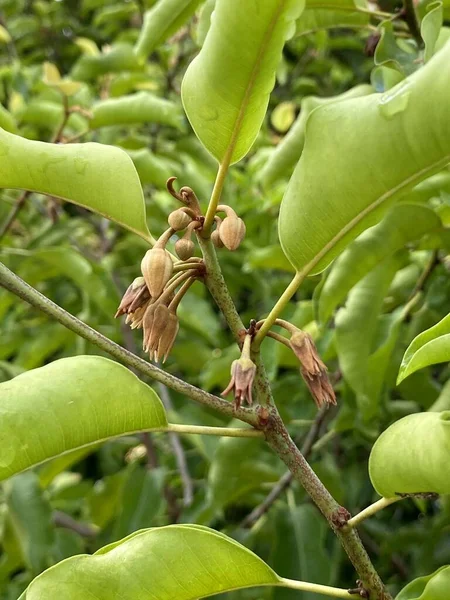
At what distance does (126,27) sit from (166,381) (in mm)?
3423

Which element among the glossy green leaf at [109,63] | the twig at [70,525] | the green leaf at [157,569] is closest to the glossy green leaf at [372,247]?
the green leaf at [157,569]

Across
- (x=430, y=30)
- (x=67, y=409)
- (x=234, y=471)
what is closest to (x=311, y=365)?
(x=67, y=409)

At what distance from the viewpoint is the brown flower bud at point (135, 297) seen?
2.85 feet

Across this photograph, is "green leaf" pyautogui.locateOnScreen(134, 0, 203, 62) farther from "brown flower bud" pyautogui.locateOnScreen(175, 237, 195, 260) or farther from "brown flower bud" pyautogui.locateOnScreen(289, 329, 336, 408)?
"brown flower bud" pyautogui.locateOnScreen(289, 329, 336, 408)

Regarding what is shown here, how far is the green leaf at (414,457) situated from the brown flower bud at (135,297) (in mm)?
281

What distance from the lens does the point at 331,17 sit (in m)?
1.51

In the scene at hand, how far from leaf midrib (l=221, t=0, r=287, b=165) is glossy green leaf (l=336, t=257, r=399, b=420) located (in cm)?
51

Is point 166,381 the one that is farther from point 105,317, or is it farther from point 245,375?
point 105,317

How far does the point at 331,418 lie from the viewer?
2148mm

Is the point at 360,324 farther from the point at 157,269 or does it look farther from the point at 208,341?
the point at 208,341

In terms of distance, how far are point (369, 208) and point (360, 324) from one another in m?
0.53

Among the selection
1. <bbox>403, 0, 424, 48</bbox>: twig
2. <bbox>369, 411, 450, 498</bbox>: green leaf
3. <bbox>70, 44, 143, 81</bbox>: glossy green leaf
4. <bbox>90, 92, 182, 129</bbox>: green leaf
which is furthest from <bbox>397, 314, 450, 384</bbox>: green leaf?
<bbox>70, 44, 143, 81</bbox>: glossy green leaf

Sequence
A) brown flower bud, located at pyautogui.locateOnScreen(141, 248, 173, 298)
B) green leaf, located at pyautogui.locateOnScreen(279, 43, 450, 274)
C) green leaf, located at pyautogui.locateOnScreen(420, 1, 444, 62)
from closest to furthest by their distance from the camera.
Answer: green leaf, located at pyautogui.locateOnScreen(279, 43, 450, 274), brown flower bud, located at pyautogui.locateOnScreen(141, 248, 173, 298), green leaf, located at pyautogui.locateOnScreen(420, 1, 444, 62)

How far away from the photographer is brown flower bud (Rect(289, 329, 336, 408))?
845 mm
